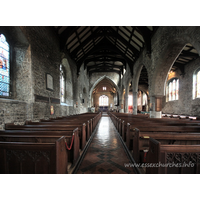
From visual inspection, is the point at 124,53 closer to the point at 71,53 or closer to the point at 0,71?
the point at 71,53

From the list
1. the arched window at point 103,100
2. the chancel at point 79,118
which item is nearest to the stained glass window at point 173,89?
the chancel at point 79,118

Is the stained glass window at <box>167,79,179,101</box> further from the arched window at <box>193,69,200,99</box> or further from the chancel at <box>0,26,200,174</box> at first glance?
the arched window at <box>193,69,200,99</box>

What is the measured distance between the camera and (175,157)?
1555 mm

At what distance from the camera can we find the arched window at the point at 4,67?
4.45 m

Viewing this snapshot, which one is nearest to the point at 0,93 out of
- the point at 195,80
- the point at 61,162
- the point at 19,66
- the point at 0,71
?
the point at 0,71

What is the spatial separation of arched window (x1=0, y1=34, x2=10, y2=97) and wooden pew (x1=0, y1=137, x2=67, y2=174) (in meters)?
3.68

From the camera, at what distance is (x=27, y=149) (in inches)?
63.4

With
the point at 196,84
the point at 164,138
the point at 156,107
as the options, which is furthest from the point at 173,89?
the point at 164,138

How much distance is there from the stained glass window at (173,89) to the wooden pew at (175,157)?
50.2ft

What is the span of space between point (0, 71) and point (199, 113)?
1437 cm

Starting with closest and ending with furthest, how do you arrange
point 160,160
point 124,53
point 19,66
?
1. point 160,160
2. point 19,66
3. point 124,53

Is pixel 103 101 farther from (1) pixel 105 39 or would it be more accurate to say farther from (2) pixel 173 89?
(1) pixel 105 39

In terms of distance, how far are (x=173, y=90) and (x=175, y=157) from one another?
16400 millimetres

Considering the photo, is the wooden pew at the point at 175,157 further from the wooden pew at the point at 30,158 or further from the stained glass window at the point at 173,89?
the stained glass window at the point at 173,89
